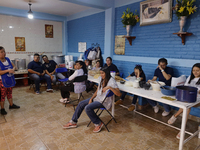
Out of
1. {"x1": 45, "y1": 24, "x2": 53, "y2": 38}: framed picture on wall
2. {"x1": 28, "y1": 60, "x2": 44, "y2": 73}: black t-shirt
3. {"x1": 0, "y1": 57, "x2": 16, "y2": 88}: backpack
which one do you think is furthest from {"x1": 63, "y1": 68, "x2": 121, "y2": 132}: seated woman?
{"x1": 45, "y1": 24, "x2": 53, "y2": 38}: framed picture on wall

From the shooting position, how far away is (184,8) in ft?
10.9

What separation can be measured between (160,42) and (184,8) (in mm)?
926

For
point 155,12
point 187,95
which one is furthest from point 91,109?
point 155,12

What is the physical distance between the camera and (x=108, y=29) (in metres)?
5.21

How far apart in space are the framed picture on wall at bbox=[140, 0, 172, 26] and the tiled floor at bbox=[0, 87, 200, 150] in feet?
7.82

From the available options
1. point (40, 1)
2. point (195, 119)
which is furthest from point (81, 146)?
point (40, 1)

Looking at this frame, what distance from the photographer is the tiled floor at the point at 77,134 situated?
2.56 meters

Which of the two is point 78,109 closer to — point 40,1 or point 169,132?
point 169,132

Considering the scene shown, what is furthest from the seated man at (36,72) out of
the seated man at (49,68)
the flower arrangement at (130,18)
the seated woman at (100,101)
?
the flower arrangement at (130,18)

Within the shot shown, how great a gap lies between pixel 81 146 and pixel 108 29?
3.79 metres

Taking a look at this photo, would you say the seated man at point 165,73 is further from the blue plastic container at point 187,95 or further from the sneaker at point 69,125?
the sneaker at point 69,125

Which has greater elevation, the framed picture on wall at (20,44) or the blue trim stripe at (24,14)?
the blue trim stripe at (24,14)

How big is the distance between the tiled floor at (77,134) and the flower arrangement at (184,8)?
237 centimetres

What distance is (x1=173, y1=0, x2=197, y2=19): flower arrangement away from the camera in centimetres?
324
